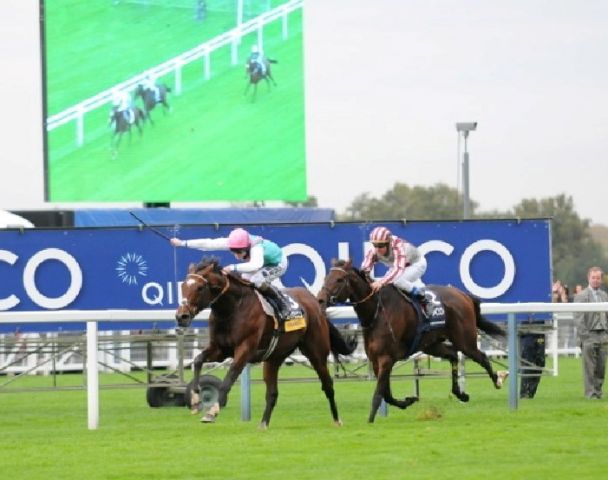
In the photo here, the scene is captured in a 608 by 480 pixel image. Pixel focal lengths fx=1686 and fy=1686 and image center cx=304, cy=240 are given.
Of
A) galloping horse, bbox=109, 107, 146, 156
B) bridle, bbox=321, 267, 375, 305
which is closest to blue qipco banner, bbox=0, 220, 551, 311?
bridle, bbox=321, 267, 375, 305

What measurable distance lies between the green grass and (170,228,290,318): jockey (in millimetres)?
1097

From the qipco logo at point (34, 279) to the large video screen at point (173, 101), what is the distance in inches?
200

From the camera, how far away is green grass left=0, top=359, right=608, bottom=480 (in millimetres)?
10008

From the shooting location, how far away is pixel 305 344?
45.6 ft

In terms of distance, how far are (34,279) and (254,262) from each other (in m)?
5.46

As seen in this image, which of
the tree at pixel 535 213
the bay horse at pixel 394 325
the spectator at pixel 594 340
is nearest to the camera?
the bay horse at pixel 394 325

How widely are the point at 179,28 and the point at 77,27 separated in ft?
5.05

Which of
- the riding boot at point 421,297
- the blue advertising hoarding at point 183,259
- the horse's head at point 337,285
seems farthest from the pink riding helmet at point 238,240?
the blue advertising hoarding at point 183,259

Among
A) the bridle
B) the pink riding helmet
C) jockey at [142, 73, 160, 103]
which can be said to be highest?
jockey at [142, 73, 160, 103]

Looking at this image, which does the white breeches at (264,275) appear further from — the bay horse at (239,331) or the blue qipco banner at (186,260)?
the blue qipco banner at (186,260)

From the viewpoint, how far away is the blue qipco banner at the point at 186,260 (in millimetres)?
18297

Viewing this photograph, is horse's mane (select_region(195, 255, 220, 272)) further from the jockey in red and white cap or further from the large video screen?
the large video screen

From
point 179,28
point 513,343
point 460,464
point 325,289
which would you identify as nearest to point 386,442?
point 460,464

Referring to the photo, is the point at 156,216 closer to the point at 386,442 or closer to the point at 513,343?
the point at 513,343
